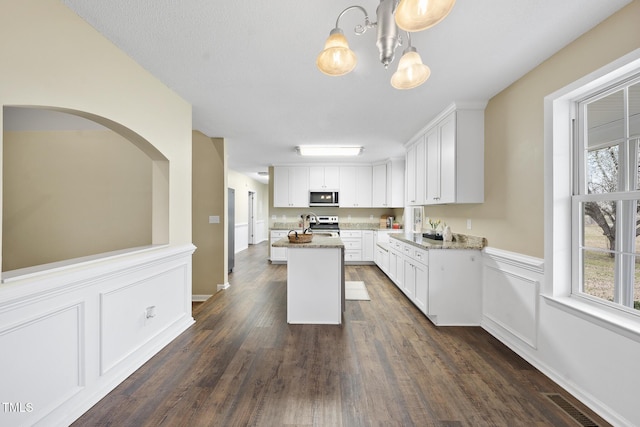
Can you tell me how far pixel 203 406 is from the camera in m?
1.70

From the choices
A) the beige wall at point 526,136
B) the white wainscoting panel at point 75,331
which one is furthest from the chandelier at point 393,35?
the white wainscoting panel at point 75,331

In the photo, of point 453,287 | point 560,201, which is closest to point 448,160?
point 560,201

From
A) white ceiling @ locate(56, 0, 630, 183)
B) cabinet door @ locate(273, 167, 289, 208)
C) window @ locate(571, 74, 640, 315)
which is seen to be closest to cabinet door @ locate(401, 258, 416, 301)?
window @ locate(571, 74, 640, 315)

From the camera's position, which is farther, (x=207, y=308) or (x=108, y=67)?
(x=207, y=308)

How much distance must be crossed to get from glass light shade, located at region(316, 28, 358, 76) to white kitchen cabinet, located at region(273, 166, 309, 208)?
5057 mm

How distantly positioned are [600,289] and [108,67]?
3.83 meters

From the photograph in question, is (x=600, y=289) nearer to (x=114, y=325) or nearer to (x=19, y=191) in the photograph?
(x=114, y=325)

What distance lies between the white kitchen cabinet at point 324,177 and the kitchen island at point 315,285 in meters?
3.59

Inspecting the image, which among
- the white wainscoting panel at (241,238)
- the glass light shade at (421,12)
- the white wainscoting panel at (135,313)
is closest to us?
the glass light shade at (421,12)

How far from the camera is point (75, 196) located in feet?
10.3

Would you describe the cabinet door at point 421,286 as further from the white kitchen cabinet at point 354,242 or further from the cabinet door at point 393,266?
the white kitchen cabinet at point 354,242

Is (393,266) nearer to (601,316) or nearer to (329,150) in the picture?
(329,150)

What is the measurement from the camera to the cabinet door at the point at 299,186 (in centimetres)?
648

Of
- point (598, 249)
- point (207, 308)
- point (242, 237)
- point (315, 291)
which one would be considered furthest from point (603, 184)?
point (242, 237)
